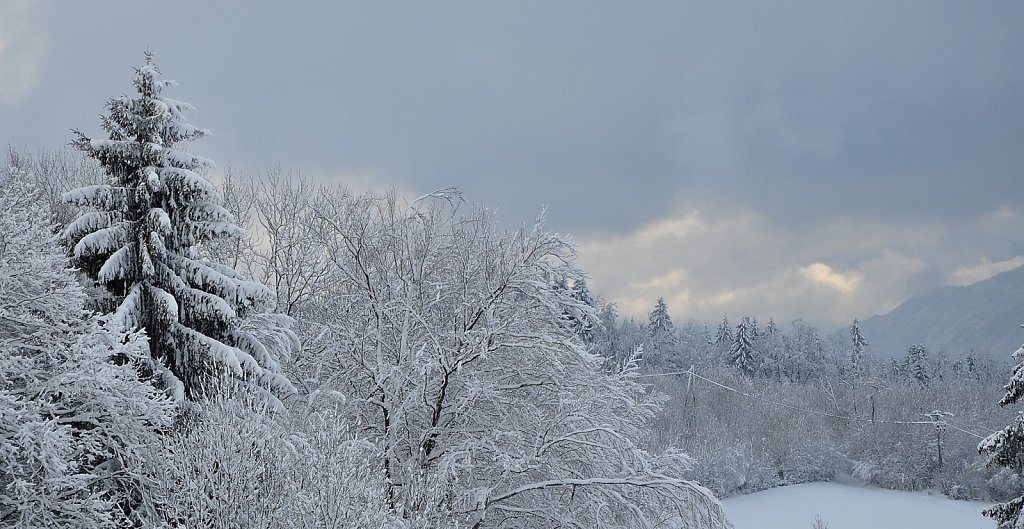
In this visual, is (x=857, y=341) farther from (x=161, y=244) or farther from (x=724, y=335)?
(x=161, y=244)

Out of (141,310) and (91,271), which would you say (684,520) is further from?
(91,271)

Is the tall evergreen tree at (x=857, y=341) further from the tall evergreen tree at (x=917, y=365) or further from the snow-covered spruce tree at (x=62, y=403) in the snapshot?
the snow-covered spruce tree at (x=62, y=403)

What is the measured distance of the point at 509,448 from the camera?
14.0 meters

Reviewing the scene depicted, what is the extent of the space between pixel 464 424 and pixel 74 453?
7569 mm

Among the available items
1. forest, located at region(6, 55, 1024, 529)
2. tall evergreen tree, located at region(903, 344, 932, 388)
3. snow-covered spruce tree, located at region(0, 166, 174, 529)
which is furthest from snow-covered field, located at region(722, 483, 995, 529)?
tall evergreen tree, located at region(903, 344, 932, 388)

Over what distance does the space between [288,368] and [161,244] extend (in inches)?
229

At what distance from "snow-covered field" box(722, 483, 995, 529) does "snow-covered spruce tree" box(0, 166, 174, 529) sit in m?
35.5

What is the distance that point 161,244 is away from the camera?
35.3 feet

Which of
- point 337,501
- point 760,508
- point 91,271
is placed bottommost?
point 760,508

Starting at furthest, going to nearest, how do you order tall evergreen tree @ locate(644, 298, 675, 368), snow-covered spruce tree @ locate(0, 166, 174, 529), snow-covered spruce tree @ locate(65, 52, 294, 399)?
tall evergreen tree @ locate(644, 298, 675, 368), snow-covered spruce tree @ locate(65, 52, 294, 399), snow-covered spruce tree @ locate(0, 166, 174, 529)

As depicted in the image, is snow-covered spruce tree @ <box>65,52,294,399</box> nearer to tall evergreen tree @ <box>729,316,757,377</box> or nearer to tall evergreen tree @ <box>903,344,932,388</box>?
tall evergreen tree @ <box>729,316,757,377</box>

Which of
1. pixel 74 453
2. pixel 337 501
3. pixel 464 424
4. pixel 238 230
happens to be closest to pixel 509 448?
pixel 464 424

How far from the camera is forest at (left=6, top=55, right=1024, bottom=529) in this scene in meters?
9.24

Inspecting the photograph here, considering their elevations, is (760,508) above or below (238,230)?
below
